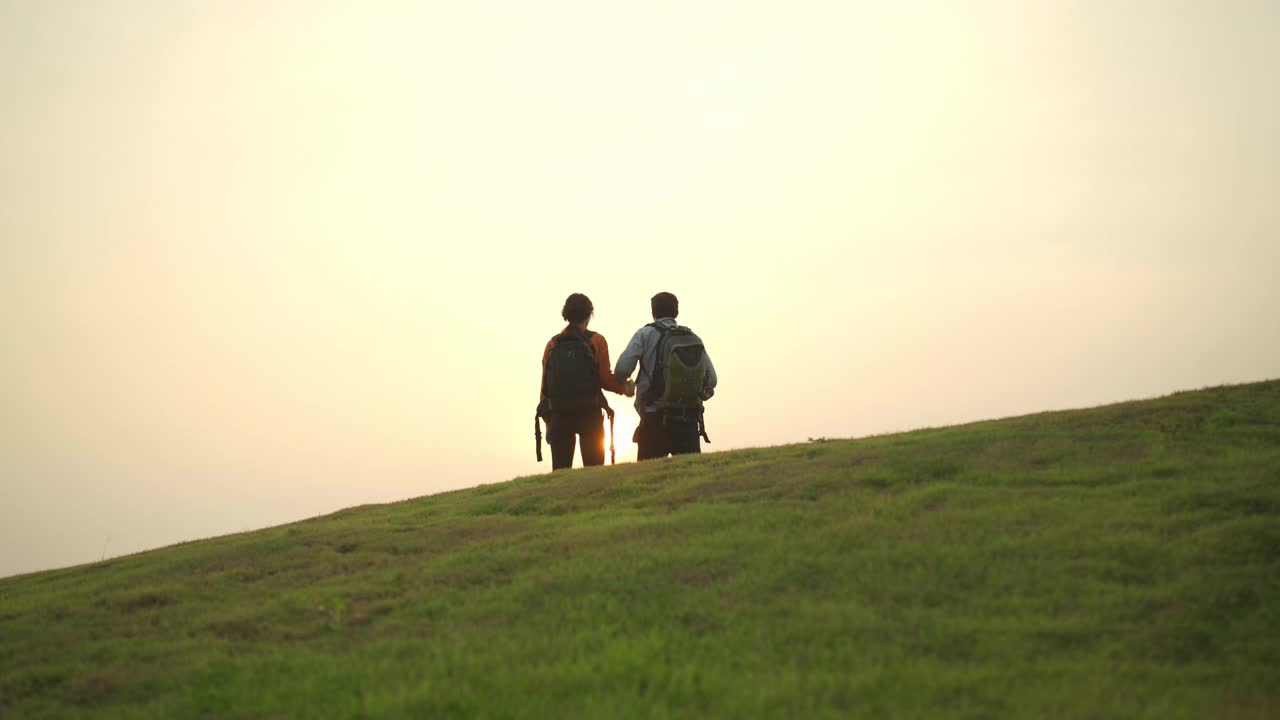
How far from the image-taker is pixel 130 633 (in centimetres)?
974

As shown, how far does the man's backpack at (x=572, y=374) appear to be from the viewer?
52.9 ft

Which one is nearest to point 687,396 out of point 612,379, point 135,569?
point 612,379

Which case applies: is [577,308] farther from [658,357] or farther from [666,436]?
[666,436]

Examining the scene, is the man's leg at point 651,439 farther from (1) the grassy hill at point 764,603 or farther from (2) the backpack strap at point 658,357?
(1) the grassy hill at point 764,603

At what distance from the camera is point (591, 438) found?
55.0ft

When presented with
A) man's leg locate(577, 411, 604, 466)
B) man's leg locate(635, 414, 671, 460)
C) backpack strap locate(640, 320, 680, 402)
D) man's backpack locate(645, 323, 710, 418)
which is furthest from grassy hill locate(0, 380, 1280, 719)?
man's leg locate(635, 414, 671, 460)

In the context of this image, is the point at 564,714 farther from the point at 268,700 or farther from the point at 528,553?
the point at 528,553

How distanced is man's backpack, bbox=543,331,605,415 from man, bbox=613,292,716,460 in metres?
0.38

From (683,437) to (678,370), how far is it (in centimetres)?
130

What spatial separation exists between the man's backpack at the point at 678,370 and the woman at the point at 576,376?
1.30 ft

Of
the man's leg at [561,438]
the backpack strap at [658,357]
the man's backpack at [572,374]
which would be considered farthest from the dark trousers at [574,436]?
the backpack strap at [658,357]

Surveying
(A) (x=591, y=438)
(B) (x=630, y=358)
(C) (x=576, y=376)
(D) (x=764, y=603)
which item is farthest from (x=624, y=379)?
(D) (x=764, y=603)

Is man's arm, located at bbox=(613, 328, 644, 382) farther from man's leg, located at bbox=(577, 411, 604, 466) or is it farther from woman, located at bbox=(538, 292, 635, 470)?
man's leg, located at bbox=(577, 411, 604, 466)

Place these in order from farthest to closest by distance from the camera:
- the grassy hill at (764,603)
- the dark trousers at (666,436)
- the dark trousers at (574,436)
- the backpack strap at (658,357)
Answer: the dark trousers at (666,436), the dark trousers at (574,436), the backpack strap at (658,357), the grassy hill at (764,603)
